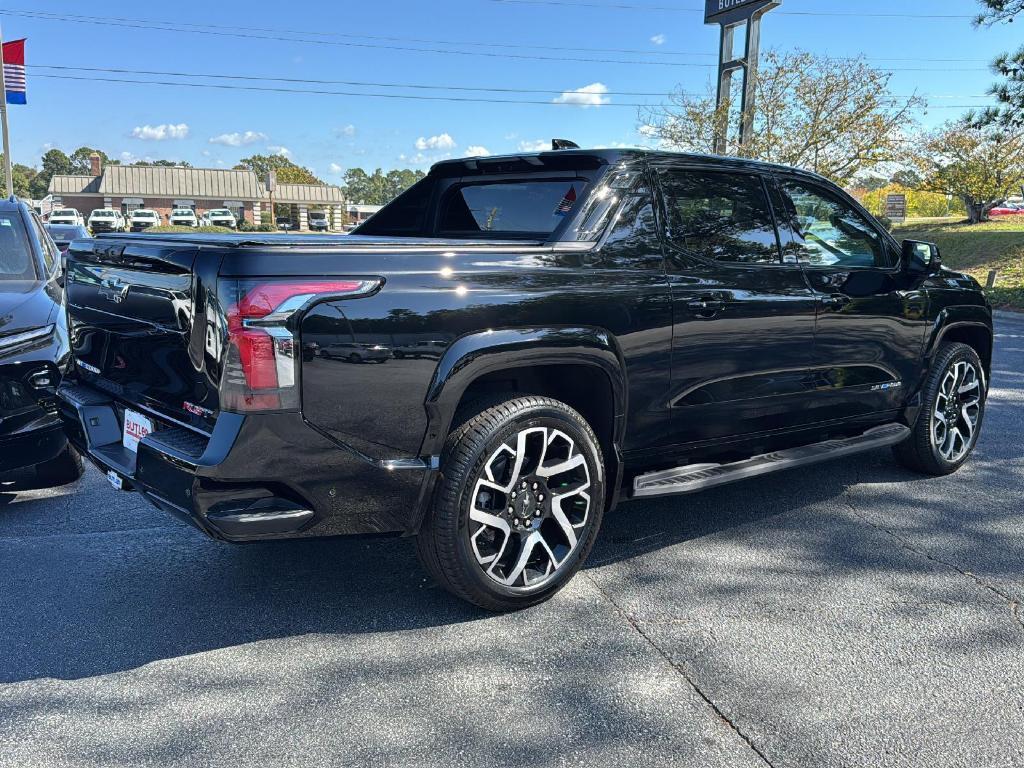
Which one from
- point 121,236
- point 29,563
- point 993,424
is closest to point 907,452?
point 993,424

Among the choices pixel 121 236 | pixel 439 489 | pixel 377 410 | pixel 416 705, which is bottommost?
pixel 416 705

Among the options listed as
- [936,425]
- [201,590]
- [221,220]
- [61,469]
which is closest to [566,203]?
[201,590]

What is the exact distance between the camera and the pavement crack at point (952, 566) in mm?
3473

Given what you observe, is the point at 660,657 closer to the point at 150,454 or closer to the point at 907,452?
the point at 150,454

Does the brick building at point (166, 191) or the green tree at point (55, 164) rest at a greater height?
the green tree at point (55, 164)

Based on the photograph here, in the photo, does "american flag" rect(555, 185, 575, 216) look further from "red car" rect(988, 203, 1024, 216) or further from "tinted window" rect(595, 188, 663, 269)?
"red car" rect(988, 203, 1024, 216)

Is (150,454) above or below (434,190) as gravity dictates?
below

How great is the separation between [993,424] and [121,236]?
6258 mm

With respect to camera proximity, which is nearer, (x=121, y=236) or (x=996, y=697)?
(x=996, y=697)

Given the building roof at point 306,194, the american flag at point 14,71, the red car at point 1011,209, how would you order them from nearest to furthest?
the american flag at point 14,71
the red car at point 1011,209
the building roof at point 306,194

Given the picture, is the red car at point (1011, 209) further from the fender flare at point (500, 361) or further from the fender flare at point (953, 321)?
the fender flare at point (500, 361)

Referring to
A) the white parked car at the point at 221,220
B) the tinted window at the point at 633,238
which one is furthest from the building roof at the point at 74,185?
the tinted window at the point at 633,238

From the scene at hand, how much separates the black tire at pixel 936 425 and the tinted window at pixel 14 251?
554 cm

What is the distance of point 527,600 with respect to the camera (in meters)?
3.43
